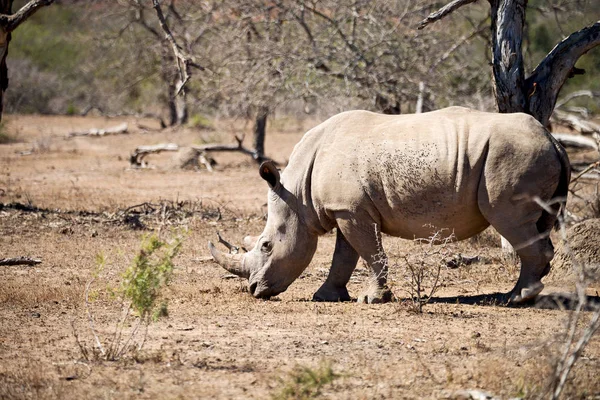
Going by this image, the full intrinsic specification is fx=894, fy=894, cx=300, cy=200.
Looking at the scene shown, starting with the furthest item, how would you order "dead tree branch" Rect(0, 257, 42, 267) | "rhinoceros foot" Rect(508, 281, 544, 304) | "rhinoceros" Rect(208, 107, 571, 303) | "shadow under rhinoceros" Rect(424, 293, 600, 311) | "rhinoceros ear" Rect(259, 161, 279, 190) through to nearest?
"dead tree branch" Rect(0, 257, 42, 267) < "rhinoceros ear" Rect(259, 161, 279, 190) < "shadow under rhinoceros" Rect(424, 293, 600, 311) < "rhinoceros foot" Rect(508, 281, 544, 304) < "rhinoceros" Rect(208, 107, 571, 303)

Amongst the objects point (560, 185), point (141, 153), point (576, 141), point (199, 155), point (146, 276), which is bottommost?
point (141, 153)

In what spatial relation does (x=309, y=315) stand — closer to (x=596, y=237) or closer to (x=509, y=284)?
(x=509, y=284)

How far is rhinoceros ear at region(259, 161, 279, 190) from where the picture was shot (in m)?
8.11

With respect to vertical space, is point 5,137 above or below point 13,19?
below

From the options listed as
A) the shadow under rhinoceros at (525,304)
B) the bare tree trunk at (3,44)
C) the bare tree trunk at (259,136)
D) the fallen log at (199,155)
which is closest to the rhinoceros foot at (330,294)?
the shadow under rhinoceros at (525,304)

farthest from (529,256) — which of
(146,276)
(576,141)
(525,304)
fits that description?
(576,141)

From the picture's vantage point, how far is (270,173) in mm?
8180

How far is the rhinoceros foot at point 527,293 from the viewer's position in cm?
751

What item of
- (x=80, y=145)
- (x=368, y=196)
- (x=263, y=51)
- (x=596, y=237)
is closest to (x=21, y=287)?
(x=368, y=196)

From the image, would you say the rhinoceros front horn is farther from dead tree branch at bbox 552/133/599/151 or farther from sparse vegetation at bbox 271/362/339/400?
dead tree branch at bbox 552/133/599/151

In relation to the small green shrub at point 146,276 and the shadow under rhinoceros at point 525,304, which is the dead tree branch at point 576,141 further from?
the small green shrub at point 146,276

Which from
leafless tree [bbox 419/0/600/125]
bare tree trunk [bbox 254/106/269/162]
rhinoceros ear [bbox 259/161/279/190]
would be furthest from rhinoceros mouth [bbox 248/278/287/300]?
bare tree trunk [bbox 254/106/269/162]

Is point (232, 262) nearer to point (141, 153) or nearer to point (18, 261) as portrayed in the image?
point (18, 261)

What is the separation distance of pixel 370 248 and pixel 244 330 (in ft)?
5.39
